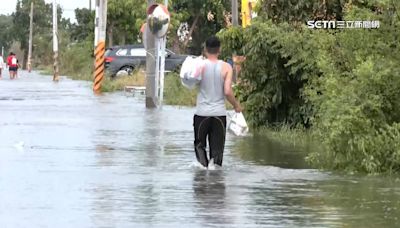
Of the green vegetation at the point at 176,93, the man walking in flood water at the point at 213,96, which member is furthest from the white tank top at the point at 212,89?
the green vegetation at the point at 176,93

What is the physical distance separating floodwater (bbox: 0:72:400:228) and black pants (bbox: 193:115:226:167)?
9.3 inches

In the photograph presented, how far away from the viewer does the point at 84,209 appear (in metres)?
8.84

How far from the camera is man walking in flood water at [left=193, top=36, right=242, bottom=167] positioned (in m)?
11.5

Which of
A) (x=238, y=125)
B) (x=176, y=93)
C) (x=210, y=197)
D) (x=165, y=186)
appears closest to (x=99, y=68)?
(x=176, y=93)

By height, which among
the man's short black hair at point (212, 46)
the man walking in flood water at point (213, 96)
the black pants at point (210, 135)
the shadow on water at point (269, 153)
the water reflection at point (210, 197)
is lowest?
the water reflection at point (210, 197)

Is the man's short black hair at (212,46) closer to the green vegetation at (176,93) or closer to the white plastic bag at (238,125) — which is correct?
the white plastic bag at (238,125)

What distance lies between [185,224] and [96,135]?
809cm

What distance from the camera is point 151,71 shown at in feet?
79.8

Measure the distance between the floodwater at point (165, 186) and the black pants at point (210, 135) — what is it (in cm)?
24

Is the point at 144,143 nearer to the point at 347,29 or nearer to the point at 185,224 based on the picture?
the point at 347,29

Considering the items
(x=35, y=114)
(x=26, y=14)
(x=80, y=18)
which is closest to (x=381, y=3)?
(x=35, y=114)

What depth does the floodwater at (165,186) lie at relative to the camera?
8461 millimetres

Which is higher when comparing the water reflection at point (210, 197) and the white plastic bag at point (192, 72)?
the white plastic bag at point (192, 72)

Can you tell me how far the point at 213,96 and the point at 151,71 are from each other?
12.9 metres
